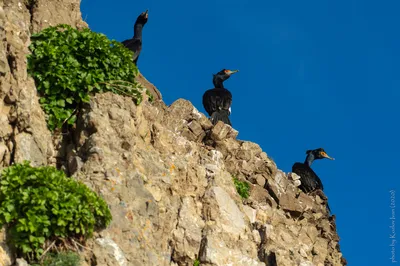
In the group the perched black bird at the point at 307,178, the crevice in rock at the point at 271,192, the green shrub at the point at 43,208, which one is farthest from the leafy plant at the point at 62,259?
the perched black bird at the point at 307,178

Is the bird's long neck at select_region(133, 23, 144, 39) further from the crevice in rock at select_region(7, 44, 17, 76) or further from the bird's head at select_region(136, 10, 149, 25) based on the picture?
the crevice in rock at select_region(7, 44, 17, 76)

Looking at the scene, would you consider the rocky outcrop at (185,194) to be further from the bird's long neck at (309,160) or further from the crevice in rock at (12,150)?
the bird's long neck at (309,160)

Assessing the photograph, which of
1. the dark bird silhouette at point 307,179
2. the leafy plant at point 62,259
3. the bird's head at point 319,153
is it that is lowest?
the leafy plant at point 62,259

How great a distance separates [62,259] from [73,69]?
14.4ft

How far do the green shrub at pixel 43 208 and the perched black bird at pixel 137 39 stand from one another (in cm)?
834

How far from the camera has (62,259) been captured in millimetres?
14016

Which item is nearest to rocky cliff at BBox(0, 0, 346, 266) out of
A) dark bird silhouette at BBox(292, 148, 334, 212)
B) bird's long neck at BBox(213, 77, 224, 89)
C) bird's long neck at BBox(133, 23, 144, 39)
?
bird's long neck at BBox(133, 23, 144, 39)

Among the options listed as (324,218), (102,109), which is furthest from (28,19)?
(324,218)

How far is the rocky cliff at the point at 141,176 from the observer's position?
15430 mm

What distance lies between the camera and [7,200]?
14.3m

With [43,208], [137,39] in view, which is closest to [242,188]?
[137,39]

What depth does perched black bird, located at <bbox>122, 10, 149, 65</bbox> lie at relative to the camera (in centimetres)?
2283

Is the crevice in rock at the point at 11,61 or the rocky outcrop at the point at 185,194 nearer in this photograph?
the rocky outcrop at the point at 185,194

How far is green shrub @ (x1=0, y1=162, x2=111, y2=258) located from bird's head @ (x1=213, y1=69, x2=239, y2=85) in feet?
48.9
